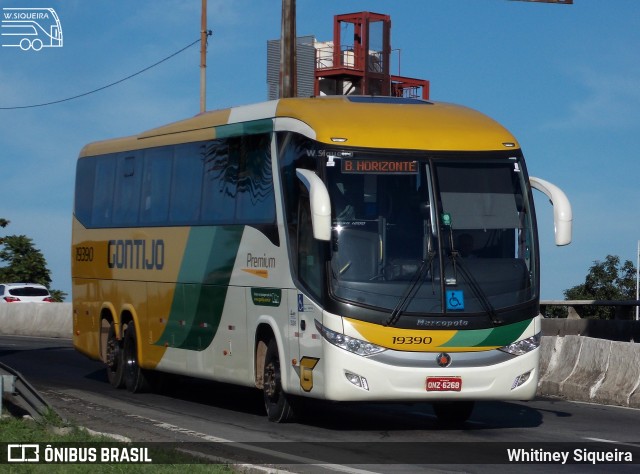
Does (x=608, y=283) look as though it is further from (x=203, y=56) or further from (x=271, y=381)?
(x=271, y=381)

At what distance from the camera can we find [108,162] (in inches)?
893

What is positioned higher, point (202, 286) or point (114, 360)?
point (202, 286)

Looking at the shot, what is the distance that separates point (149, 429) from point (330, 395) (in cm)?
223

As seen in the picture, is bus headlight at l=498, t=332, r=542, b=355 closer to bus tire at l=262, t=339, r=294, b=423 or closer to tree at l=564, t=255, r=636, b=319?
bus tire at l=262, t=339, r=294, b=423

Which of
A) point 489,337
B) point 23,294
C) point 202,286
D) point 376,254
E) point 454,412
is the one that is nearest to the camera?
point 376,254

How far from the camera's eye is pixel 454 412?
16.6 m

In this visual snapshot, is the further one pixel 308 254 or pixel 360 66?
pixel 360 66

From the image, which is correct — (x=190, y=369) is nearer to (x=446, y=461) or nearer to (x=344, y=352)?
(x=344, y=352)

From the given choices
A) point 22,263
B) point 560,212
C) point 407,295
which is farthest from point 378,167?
point 22,263

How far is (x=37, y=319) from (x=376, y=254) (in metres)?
33.2

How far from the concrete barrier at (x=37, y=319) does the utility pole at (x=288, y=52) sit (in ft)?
66.2

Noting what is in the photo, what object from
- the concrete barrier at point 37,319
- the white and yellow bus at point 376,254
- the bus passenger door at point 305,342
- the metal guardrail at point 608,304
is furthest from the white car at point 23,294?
the bus passenger door at point 305,342

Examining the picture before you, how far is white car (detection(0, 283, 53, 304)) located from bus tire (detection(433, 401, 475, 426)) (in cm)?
3694

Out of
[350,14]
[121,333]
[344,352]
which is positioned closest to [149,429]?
[344,352]
